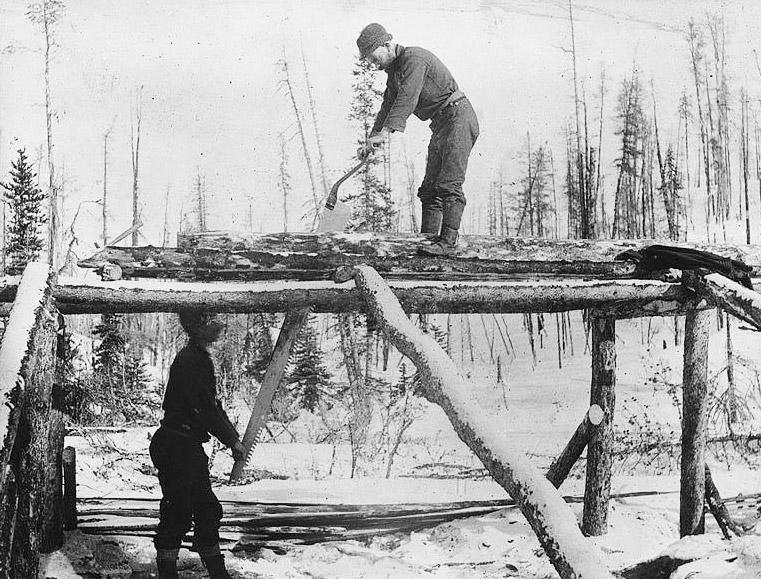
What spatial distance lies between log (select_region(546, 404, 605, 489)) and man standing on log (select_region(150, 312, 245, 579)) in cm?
274

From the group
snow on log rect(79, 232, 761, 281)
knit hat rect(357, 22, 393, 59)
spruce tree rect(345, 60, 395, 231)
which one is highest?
spruce tree rect(345, 60, 395, 231)

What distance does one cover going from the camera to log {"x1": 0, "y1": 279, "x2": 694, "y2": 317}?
153 inches

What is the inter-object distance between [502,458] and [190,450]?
2103 mm

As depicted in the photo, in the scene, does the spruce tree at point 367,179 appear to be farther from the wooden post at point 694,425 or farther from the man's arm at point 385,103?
the wooden post at point 694,425

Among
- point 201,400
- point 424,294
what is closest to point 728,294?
point 424,294

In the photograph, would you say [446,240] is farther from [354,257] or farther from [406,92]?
[406,92]

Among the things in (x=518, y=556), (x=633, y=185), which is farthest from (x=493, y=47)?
(x=633, y=185)

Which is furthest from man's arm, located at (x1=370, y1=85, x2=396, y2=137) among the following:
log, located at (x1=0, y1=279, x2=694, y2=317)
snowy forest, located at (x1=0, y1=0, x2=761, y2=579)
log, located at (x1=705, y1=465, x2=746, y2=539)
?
log, located at (x1=705, y1=465, x2=746, y2=539)

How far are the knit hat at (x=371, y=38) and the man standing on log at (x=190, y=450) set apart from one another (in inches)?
86.8

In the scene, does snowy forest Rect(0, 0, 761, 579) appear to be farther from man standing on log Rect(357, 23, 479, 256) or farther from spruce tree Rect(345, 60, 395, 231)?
man standing on log Rect(357, 23, 479, 256)

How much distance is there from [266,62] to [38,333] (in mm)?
20565

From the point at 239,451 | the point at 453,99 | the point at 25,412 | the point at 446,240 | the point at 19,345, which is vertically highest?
the point at 453,99

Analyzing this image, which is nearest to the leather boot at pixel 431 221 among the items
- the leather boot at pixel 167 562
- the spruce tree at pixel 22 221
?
the leather boot at pixel 167 562

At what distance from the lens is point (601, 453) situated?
553 cm
